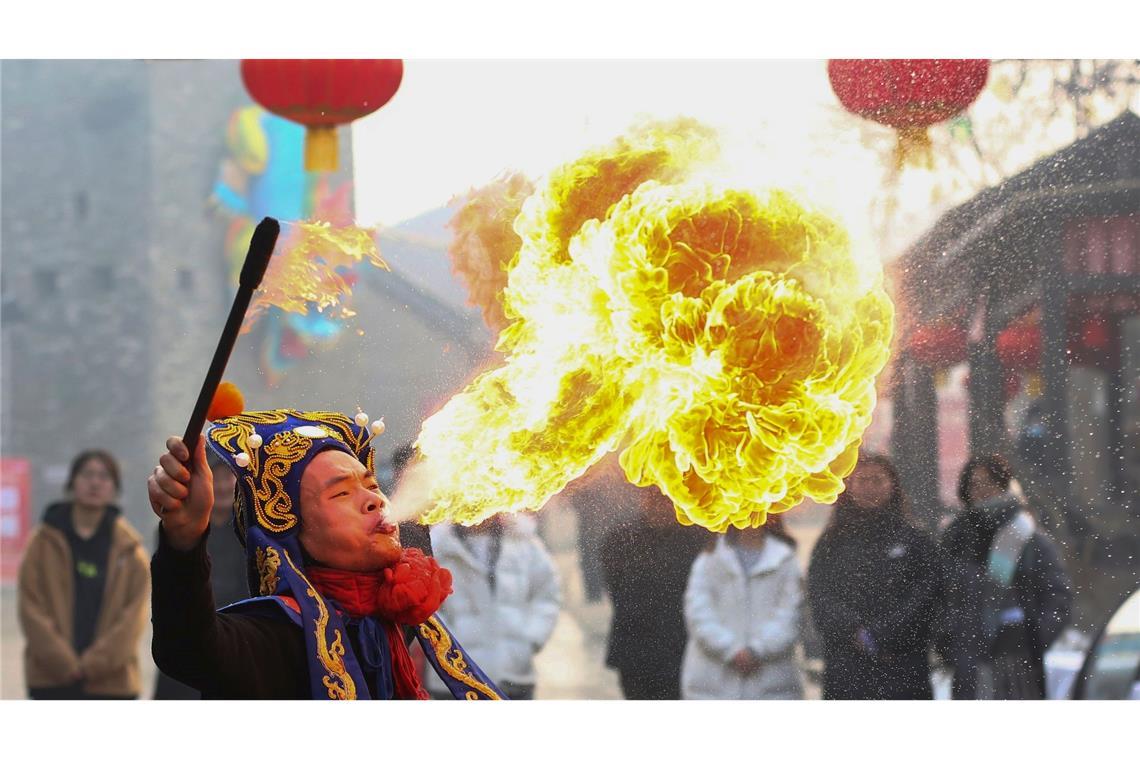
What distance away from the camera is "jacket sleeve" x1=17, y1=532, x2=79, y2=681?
4.50 meters

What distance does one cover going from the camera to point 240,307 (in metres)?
2.09

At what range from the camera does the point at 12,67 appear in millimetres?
4570

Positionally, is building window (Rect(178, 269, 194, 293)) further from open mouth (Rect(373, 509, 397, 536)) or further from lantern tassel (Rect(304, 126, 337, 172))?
open mouth (Rect(373, 509, 397, 536))

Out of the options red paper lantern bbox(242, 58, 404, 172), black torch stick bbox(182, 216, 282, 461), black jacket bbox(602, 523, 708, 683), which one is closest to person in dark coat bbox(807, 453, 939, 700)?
black jacket bbox(602, 523, 708, 683)

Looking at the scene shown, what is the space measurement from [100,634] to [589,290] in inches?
79.4

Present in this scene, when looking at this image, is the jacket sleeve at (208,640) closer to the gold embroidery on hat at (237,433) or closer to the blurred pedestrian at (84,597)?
the gold embroidery on hat at (237,433)

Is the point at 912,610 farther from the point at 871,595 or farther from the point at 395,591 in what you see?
the point at 395,591

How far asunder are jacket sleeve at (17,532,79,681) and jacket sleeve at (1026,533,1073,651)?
297 cm

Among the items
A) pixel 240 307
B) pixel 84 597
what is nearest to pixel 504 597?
pixel 84 597

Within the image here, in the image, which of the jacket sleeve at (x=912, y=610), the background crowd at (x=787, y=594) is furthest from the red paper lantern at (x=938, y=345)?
the jacket sleeve at (x=912, y=610)

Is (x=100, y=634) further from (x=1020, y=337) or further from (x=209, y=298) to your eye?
(x=1020, y=337)

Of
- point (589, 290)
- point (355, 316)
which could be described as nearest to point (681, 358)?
point (589, 290)

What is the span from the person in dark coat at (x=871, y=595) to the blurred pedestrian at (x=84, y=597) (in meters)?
2.16

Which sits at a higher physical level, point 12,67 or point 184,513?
point 12,67
